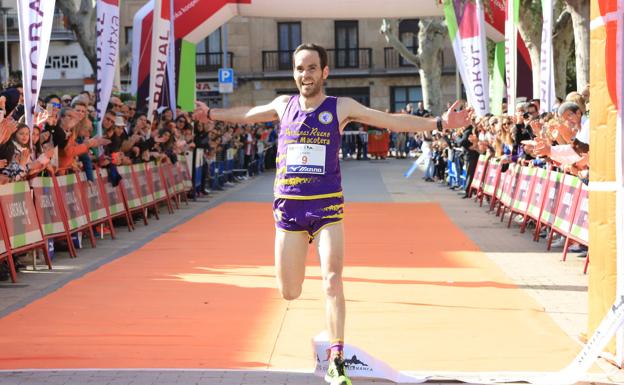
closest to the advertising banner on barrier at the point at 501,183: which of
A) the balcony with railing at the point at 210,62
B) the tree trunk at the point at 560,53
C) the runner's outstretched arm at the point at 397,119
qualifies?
the runner's outstretched arm at the point at 397,119

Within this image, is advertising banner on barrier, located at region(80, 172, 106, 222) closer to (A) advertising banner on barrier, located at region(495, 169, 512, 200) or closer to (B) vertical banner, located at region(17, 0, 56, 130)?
(B) vertical banner, located at region(17, 0, 56, 130)

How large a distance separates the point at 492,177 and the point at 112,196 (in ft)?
25.5

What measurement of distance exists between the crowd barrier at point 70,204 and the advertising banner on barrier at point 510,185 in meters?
5.99

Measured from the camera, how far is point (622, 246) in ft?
25.5

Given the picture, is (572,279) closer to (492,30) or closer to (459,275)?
(459,275)

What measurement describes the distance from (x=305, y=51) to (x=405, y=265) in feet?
20.9

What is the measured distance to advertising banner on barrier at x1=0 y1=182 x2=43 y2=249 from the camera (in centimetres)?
1223

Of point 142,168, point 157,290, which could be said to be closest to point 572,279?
point 157,290

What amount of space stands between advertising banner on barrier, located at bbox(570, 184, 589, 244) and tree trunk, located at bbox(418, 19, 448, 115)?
3928 centimetres

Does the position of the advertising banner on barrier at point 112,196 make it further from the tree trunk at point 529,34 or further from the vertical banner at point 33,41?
the tree trunk at point 529,34

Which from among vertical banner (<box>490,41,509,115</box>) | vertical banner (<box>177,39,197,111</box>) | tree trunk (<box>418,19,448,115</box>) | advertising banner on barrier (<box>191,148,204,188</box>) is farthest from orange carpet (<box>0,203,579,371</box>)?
tree trunk (<box>418,19,448,115</box>)

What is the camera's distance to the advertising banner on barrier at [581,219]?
42.5ft

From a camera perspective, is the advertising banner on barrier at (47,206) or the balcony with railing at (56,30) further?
the balcony with railing at (56,30)

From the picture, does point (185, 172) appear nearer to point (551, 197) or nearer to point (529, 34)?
point (529, 34)
